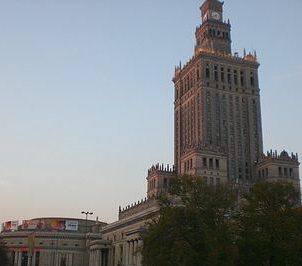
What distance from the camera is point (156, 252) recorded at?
81688mm

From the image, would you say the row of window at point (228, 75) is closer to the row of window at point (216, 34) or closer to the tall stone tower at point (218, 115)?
the tall stone tower at point (218, 115)

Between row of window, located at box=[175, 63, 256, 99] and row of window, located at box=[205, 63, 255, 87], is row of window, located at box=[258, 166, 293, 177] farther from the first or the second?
row of window, located at box=[205, 63, 255, 87]

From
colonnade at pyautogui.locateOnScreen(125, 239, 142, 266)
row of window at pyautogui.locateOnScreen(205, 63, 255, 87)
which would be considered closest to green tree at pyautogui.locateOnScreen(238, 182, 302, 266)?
colonnade at pyautogui.locateOnScreen(125, 239, 142, 266)

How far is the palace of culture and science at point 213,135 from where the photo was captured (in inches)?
6339

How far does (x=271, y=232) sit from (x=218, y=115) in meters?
96.1

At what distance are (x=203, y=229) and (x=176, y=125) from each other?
118 m

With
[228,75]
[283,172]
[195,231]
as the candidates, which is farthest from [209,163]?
[195,231]

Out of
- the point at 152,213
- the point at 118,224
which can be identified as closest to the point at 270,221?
the point at 152,213

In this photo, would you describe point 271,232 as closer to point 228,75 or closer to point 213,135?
point 213,135

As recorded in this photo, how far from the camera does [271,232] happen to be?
81.9 meters

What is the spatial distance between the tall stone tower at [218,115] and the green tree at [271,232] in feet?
231

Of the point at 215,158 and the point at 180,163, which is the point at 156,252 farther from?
the point at 180,163

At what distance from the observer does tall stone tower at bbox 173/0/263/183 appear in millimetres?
161750

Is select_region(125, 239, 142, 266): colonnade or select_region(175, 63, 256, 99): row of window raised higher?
select_region(175, 63, 256, 99): row of window
